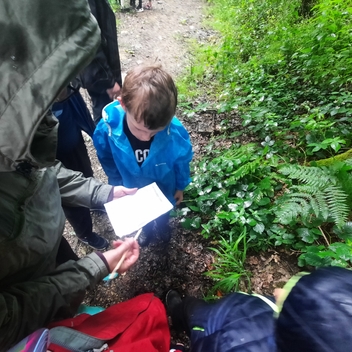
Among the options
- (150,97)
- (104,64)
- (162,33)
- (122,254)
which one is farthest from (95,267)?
(162,33)

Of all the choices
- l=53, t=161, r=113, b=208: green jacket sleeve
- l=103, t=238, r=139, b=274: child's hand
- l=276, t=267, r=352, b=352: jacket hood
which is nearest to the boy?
l=53, t=161, r=113, b=208: green jacket sleeve

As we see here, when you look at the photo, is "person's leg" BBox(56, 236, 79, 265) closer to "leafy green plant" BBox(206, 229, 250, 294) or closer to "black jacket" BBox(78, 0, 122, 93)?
"leafy green plant" BBox(206, 229, 250, 294)

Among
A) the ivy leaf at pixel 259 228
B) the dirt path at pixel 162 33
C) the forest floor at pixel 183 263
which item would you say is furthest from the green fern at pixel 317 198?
the dirt path at pixel 162 33

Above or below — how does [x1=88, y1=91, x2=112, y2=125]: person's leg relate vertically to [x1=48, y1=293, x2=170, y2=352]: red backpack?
above

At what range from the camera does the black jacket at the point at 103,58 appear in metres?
2.22

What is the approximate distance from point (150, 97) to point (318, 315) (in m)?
1.33

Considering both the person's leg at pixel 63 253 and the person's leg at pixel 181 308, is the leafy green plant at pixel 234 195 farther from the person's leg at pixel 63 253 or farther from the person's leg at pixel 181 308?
the person's leg at pixel 63 253

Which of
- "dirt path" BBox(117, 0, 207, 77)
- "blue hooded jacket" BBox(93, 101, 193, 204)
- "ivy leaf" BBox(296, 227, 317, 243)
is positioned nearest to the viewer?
"blue hooded jacket" BBox(93, 101, 193, 204)

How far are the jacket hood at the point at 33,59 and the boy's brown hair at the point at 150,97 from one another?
82 cm

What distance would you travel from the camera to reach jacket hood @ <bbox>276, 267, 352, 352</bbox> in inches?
23.8

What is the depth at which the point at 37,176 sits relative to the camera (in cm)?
114

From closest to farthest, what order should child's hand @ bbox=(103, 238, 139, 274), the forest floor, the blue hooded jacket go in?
child's hand @ bbox=(103, 238, 139, 274)
the blue hooded jacket
the forest floor

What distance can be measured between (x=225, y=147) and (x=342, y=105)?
4.22 feet

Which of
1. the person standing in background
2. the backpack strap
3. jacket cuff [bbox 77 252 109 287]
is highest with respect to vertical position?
the person standing in background
